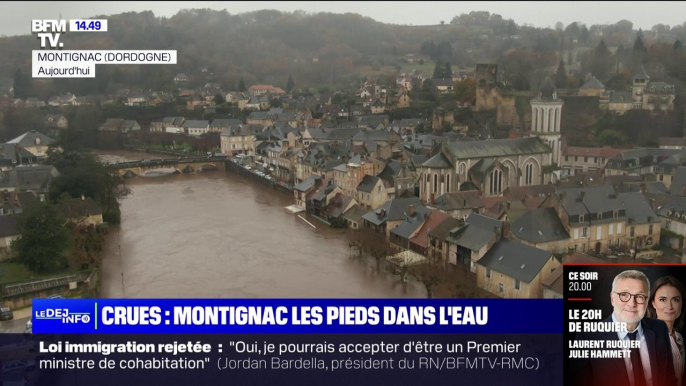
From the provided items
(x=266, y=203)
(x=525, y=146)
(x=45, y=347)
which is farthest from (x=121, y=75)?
(x=45, y=347)

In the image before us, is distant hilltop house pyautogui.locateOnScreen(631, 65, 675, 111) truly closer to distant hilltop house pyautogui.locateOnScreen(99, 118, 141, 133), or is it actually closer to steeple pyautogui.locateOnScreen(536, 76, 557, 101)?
steeple pyautogui.locateOnScreen(536, 76, 557, 101)

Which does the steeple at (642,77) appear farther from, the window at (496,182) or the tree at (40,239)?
the tree at (40,239)

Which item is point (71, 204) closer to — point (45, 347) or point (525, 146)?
point (45, 347)

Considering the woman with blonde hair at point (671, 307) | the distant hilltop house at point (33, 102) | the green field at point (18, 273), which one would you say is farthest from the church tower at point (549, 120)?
the distant hilltop house at point (33, 102)

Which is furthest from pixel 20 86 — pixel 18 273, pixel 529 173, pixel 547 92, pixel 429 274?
pixel 429 274

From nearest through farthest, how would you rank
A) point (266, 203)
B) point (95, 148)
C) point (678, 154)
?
point (678, 154) < point (266, 203) < point (95, 148)

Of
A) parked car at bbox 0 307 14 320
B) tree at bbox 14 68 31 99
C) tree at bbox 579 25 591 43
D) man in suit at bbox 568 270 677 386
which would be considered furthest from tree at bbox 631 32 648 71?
tree at bbox 14 68 31 99
